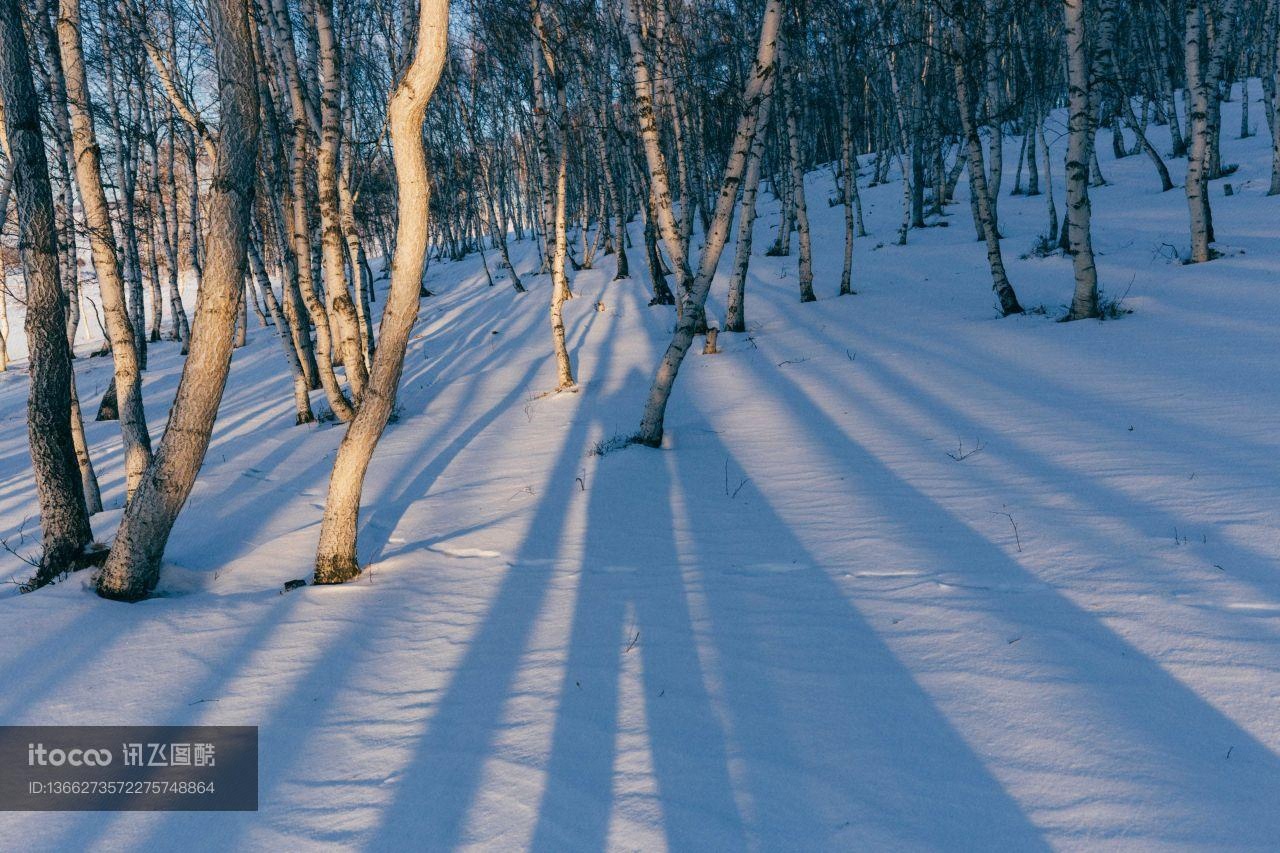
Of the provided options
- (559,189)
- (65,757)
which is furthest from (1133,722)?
(559,189)

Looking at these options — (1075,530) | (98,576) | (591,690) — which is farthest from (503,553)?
(1075,530)

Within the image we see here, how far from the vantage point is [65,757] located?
2826 mm

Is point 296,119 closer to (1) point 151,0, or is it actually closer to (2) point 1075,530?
(1) point 151,0

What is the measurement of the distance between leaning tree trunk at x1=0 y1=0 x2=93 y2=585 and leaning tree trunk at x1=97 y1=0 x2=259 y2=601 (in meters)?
0.87

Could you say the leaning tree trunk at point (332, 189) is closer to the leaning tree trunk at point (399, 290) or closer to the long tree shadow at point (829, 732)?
the leaning tree trunk at point (399, 290)

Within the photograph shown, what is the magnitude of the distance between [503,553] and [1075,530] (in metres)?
4.05

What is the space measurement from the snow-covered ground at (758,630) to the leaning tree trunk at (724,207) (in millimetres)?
602

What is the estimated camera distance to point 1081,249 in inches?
393

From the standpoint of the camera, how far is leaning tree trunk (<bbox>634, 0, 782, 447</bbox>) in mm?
6684

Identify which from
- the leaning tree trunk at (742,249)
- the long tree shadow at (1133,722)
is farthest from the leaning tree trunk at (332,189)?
the long tree shadow at (1133,722)

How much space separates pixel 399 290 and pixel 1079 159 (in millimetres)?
10244

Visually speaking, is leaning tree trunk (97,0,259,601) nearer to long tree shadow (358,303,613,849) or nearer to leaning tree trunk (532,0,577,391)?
long tree shadow (358,303,613,849)

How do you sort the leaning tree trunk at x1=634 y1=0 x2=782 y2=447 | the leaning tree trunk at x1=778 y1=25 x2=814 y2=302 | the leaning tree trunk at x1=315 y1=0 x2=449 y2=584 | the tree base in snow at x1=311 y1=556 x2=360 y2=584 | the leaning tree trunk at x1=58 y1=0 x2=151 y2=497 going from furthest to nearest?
the leaning tree trunk at x1=778 y1=25 x2=814 y2=302
the leaning tree trunk at x1=634 y1=0 x2=782 y2=447
the leaning tree trunk at x1=58 y1=0 x2=151 y2=497
the tree base in snow at x1=311 y1=556 x2=360 y2=584
the leaning tree trunk at x1=315 y1=0 x2=449 y2=584
